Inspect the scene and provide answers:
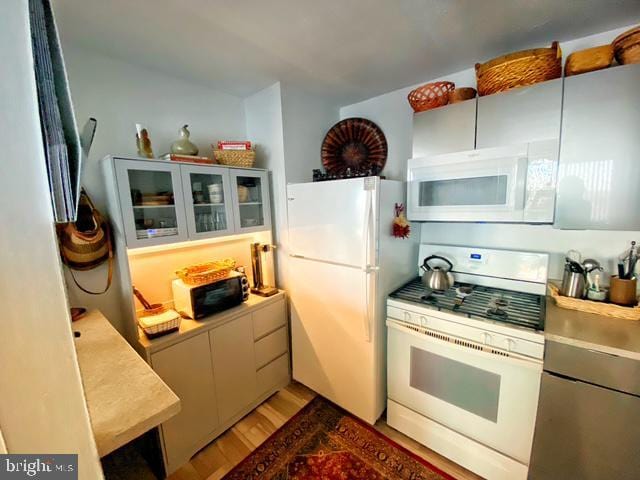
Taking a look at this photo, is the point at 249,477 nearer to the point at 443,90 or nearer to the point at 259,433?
the point at 259,433

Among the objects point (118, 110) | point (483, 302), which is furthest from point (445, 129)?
point (118, 110)

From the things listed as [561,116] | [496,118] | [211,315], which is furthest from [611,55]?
[211,315]

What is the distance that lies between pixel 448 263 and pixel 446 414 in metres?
0.91

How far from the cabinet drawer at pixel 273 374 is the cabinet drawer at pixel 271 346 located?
0.16 ft

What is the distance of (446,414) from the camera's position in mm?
1521

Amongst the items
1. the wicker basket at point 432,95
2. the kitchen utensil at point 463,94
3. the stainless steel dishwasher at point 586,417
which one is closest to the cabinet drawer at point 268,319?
the stainless steel dishwasher at point 586,417

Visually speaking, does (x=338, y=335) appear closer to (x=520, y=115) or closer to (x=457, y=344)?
(x=457, y=344)

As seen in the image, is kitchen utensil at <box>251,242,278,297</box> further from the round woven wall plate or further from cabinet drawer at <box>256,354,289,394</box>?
the round woven wall plate

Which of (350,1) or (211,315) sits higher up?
(350,1)

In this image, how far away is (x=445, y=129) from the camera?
1606 mm

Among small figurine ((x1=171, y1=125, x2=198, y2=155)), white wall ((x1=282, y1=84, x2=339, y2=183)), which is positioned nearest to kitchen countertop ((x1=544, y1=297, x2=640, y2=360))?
white wall ((x1=282, y1=84, x2=339, y2=183))

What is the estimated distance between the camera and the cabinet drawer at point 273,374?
2.02 meters

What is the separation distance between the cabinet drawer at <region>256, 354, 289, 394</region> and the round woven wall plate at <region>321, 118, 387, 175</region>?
5.39ft

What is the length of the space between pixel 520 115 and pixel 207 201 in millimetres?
1896
